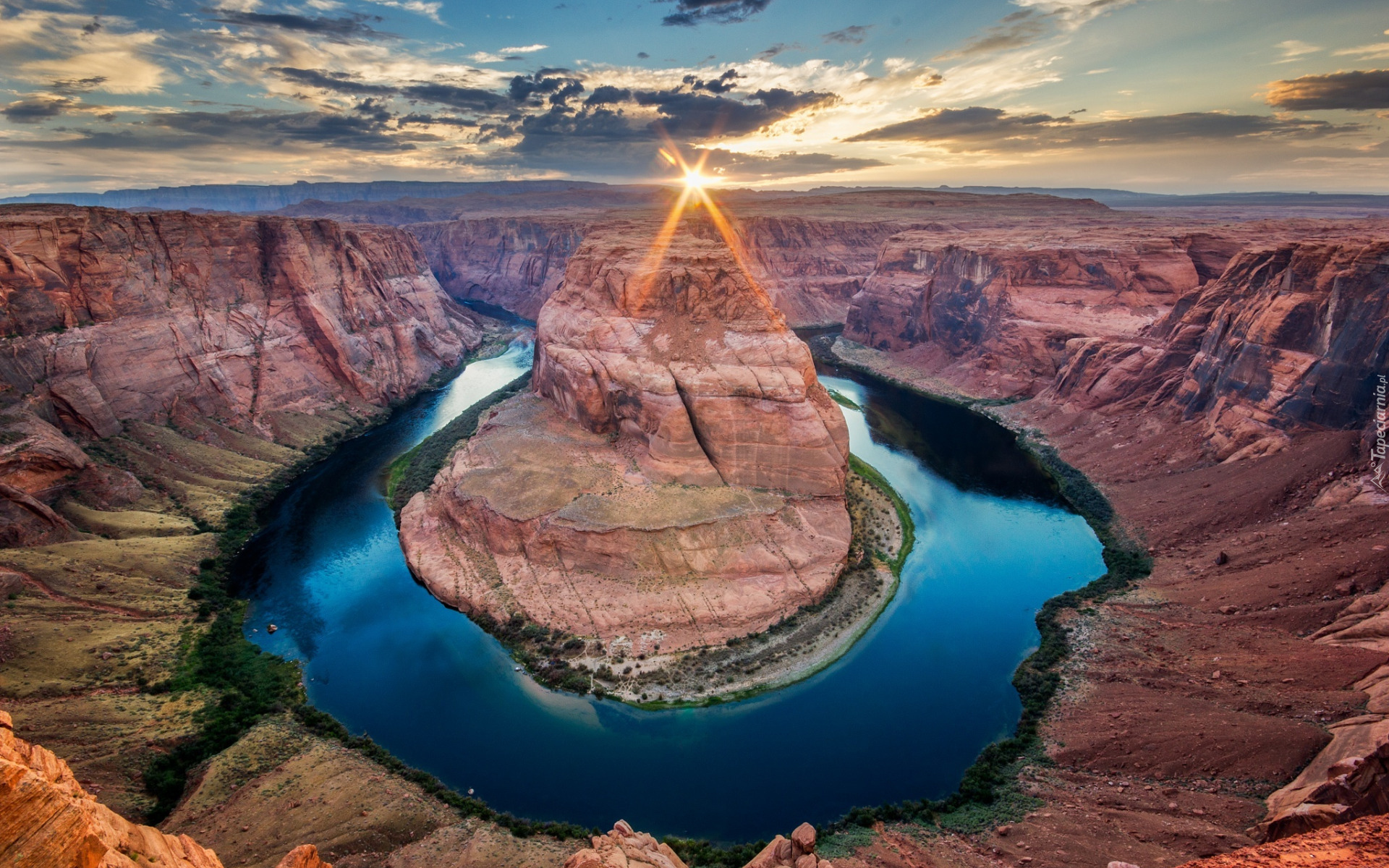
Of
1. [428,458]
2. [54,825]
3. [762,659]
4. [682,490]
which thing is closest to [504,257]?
[428,458]

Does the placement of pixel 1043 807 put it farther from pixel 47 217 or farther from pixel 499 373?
pixel 499 373

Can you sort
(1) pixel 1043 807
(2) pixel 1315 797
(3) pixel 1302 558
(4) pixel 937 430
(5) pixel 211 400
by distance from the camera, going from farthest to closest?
(4) pixel 937 430
(5) pixel 211 400
(3) pixel 1302 558
(1) pixel 1043 807
(2) pixel 1315 797

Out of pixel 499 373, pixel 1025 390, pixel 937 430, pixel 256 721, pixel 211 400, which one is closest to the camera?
pixel 256 721

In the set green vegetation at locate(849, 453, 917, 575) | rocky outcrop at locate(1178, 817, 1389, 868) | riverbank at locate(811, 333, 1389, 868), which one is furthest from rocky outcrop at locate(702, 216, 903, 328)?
rocky outcrop at locate(1178, 817, 1389, 868)

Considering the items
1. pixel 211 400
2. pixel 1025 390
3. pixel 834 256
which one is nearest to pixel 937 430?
pixel 1025 390

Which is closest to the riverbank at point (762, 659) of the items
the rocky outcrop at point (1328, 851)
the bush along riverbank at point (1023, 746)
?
the bush along riverbank at point (1023, 746)

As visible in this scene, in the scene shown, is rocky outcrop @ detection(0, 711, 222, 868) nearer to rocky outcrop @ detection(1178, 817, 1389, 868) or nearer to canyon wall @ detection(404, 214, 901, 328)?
rocky outcrop @ detection(1178, 817, 1389, 868)

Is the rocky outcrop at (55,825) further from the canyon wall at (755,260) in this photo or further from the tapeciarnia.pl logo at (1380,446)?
the canyon wall at (755,260)

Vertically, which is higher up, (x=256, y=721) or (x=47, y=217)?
(x=47, y=217)
